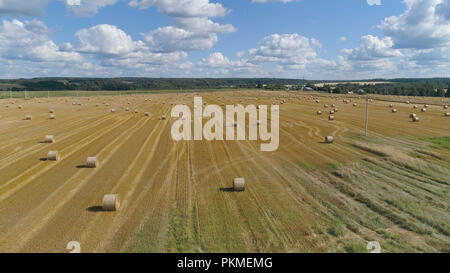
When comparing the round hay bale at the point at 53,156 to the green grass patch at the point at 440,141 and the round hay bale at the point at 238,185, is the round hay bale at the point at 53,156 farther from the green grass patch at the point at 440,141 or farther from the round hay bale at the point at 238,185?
the green grass patch at the point at 440,141

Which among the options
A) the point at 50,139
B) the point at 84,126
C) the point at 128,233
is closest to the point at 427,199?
the point at 128,233

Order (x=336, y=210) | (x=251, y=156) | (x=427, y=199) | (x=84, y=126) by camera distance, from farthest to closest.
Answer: (x=84, y=126), (x=251, y=156), (x=427, y=199), (x=336, y=210)

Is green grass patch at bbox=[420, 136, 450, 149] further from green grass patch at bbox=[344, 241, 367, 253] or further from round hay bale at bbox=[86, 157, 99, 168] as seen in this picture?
round hay bale at bbox=[86, 157, 99, 168]

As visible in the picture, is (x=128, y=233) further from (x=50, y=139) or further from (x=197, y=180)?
(x=50, y=139)

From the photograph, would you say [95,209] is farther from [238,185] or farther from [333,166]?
[333,166]

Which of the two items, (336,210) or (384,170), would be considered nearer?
(336,210)

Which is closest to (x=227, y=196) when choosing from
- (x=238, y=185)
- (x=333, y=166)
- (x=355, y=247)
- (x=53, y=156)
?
(x=238, y=185)

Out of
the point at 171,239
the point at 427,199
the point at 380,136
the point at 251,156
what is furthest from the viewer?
the point at 380,136

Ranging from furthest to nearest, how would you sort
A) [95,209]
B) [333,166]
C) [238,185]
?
[333,166] → [238,185] → [95,209]
